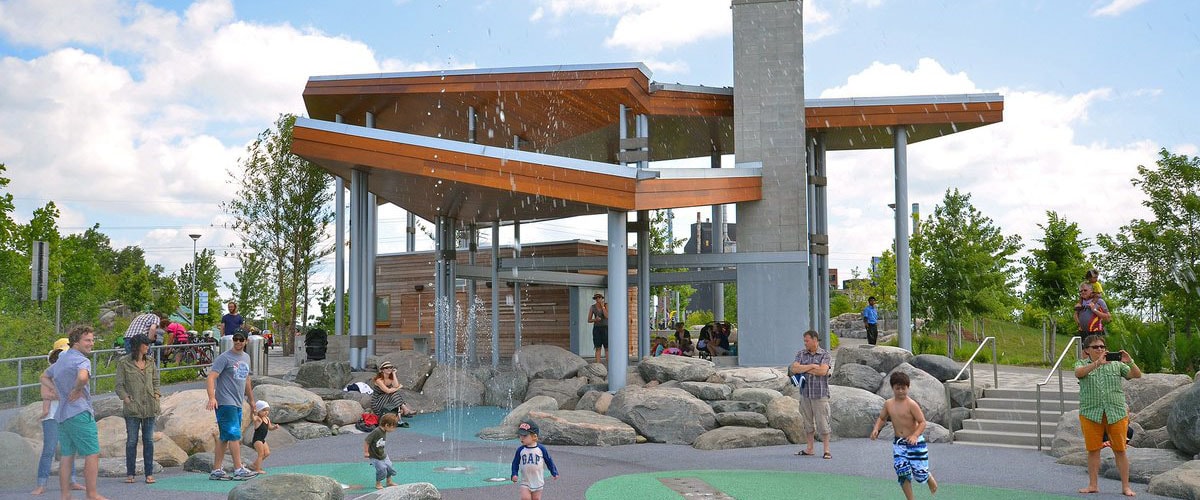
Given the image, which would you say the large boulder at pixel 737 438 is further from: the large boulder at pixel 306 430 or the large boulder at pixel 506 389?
the large boulder at pixel 306 430

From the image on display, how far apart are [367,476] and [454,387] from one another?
7791 mm

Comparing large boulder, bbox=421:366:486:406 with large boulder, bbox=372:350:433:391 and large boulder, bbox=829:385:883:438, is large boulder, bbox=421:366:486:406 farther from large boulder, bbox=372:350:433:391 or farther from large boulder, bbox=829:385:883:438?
large boulder, bbox=829:385:883:438

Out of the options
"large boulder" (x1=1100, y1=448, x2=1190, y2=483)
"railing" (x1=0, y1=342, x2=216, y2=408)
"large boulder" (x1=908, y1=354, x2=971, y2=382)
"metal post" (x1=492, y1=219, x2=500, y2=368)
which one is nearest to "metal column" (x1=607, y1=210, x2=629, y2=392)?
"large boulder" (x1=908, y1=354, x2=971, y2=382)

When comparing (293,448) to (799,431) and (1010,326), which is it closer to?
(799,431)

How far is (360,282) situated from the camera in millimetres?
21359

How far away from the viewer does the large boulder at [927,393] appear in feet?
51.2

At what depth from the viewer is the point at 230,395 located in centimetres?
1070

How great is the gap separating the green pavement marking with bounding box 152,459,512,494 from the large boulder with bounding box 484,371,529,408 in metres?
6.45

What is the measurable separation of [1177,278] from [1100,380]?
729 inches

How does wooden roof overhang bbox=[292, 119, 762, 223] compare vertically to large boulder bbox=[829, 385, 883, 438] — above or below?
above

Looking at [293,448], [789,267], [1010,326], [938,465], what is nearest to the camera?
[938,465]

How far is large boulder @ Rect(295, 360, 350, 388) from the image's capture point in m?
19.7

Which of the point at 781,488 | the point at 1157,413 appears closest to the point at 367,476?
the point at 781,488

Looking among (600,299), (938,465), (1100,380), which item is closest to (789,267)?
(600,299)
